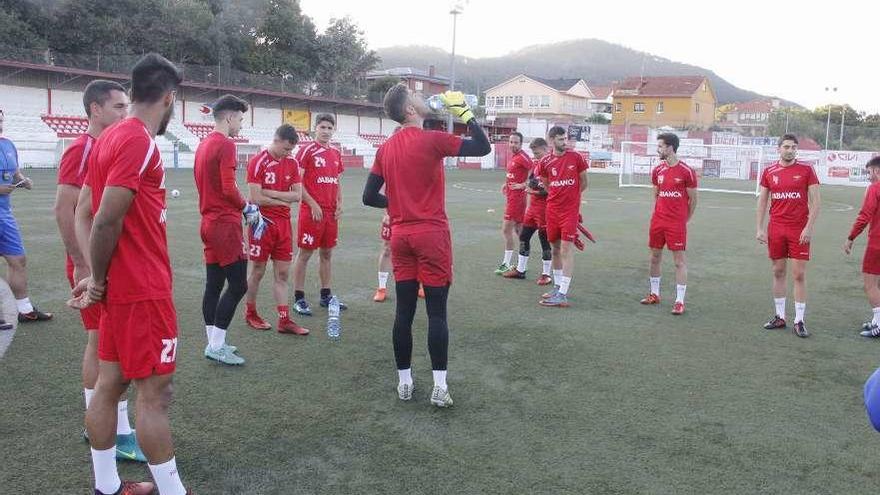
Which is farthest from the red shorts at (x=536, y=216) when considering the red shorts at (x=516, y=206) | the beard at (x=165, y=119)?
the beard at (x=165, y=119)

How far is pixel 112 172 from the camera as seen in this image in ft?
8.92

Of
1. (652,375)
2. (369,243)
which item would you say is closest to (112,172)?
(652,375)

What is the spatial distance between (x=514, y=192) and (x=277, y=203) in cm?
447

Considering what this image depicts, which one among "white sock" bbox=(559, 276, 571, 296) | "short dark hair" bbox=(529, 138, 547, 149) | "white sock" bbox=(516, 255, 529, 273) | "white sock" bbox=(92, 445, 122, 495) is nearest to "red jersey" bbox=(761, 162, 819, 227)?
"white sock" bbox=(559, 276, 571, 296)

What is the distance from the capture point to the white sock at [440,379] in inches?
181

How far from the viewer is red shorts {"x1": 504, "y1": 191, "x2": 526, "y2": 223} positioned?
9.73 metres

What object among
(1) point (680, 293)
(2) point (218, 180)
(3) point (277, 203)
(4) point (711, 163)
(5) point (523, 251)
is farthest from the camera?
(4) point (711, 163)

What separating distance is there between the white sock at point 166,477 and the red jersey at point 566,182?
585 cm

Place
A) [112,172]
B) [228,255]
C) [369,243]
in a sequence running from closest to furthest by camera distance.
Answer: [112,172] < [228,255] < [369,243]

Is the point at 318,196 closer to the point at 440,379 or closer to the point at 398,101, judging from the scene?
the point at 398,101

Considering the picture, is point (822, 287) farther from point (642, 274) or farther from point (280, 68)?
point (280, 68)

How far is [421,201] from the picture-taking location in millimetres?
4445

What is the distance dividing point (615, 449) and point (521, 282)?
5.27 metres

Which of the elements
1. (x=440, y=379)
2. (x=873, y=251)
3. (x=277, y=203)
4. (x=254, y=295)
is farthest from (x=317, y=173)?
(x=873, y=251)
